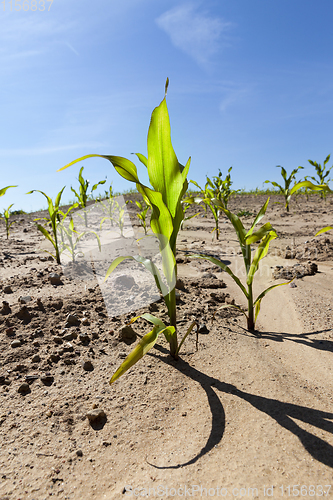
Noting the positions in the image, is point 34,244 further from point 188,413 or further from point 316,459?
point 316,459

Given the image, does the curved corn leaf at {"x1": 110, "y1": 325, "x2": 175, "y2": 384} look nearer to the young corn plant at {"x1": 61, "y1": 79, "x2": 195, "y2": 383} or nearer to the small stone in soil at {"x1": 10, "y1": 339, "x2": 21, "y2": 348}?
the young corn plant at {"x1": 61, "y1": 79, "x2": 195, "y2": 383}

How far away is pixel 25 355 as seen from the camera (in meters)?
1.33

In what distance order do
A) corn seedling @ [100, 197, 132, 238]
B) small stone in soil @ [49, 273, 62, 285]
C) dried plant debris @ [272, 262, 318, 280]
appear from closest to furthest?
small stone in soil @ [49, 273, 62, 285] < dried plant debris @ [272, 262, 318, 280] < corn seedling @ [100, 197, 132, 238]

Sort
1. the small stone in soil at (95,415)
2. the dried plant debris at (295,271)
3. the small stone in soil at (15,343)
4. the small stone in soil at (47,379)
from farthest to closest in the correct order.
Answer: the dried plant debris at (295,271)
the small stone in soil at (15,343)
the small stone in soil at (47,379)
the small stone in soil at (95,415)

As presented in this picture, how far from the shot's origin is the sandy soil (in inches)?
31.6

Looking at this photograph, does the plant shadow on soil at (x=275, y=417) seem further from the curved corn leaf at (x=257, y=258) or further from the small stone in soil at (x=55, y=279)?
the small stone in soil at (x=55, y=279)

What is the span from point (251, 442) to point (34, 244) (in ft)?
14.3

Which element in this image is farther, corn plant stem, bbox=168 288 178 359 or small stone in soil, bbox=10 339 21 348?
small stone in soil, bbox=10 339 21 348

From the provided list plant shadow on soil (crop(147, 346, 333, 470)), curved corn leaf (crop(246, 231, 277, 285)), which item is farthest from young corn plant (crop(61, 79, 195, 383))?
curved corn leaf (crop(246, 231, 277, 285))

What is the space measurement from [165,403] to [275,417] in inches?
16.2

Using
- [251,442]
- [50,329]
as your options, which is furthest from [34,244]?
[251,442]

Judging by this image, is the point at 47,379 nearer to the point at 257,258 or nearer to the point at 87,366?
the point at 87,366

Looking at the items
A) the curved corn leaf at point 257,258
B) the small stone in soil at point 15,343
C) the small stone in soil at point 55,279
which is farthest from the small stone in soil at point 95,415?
the small stone in soil at point 55,279

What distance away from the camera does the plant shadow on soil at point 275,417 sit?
851mm
